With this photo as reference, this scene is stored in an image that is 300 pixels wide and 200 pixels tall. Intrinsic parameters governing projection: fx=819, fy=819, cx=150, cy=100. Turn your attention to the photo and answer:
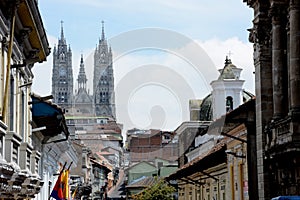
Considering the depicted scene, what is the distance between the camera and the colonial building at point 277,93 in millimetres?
20281

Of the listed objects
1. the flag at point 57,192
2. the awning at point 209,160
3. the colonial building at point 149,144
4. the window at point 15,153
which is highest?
the colonial building at point 149,144

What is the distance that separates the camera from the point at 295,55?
20.4 meters

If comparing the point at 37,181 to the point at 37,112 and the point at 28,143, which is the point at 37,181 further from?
the point at 37,112

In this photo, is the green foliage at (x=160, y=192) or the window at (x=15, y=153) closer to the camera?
the window at (x=15, y=153)

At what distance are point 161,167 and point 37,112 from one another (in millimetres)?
51974

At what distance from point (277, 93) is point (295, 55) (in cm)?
228

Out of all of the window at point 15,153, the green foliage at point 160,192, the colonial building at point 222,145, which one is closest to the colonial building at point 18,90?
the window at point 15,153

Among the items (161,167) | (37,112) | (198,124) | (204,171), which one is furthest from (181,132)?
(37,112)

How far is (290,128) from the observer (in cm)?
2006

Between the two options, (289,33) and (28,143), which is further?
(28,143)

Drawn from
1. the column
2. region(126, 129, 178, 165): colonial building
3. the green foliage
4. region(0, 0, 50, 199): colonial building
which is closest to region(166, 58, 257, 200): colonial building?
the green foliage

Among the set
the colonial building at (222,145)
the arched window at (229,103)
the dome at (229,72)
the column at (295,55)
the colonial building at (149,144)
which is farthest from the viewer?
the colonial building at (149,144)

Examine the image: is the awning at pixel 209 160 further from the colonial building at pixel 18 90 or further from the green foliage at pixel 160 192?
the green foliage at pixel 160 192

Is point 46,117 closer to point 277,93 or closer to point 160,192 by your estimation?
point 277,93
